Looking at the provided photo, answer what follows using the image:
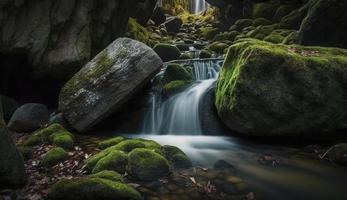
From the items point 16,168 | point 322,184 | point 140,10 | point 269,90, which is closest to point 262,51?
point 269,90

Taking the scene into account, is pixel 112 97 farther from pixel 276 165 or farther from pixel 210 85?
pixel 276 165

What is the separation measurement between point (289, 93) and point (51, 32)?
837cm

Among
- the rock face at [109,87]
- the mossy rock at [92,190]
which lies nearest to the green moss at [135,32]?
the rock face at [109,87]

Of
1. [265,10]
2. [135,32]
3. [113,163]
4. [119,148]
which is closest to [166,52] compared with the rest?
[135,32]

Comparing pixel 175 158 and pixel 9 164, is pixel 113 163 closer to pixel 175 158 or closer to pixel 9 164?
pixel 175 158

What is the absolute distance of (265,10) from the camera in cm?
2498

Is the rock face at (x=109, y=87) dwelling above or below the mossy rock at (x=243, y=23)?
below

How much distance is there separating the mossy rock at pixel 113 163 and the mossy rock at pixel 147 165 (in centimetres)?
18

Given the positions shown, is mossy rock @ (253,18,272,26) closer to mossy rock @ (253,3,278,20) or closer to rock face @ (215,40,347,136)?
mossy rock @ (253,3,278,20)

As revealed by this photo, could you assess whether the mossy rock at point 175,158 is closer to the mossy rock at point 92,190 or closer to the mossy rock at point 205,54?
the mossy rock at point 92,190

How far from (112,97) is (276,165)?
16.5 ft

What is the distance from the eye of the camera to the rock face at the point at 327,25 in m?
13.1

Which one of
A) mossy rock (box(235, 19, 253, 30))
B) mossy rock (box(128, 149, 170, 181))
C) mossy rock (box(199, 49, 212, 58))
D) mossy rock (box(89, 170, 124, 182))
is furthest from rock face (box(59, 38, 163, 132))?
mossy rock (box(235, 19, 253, 30))

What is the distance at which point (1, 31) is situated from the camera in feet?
37.8
